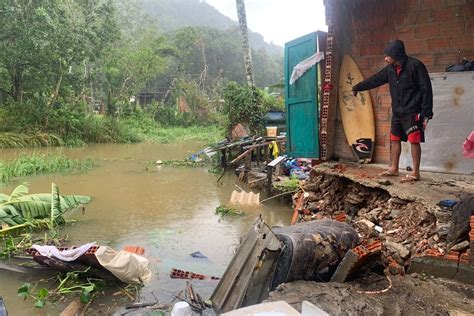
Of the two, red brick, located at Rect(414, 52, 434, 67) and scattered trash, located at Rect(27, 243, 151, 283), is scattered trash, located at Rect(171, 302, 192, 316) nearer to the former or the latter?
scattered trash, located at Rect(27, 243, 151, 283)

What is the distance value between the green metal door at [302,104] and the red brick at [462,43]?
198 cm

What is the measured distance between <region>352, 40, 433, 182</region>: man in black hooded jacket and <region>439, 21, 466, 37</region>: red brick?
1349 millimetres

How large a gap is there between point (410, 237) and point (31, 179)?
10941 mm

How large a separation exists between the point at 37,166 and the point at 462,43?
1188 centimetres

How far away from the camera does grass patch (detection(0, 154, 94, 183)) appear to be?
12.2 m

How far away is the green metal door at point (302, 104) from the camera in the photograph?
23.2 ft

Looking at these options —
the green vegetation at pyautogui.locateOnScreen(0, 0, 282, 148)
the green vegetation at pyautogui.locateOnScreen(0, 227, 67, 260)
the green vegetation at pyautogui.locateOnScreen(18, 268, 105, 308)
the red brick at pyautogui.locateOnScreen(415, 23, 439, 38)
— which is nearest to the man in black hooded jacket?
the red brick at pyautogui.locateOnScreen(415, 23, 439, 38)

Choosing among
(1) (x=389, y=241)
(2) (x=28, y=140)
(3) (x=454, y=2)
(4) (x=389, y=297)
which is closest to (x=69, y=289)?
(1) (x=389, y=241)

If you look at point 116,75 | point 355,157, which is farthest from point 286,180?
point 116,75

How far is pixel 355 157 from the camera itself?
702 centimetres

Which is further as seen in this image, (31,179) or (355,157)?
(31,179)

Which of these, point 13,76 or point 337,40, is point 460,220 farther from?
point 13,76

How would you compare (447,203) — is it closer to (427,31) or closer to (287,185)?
(427,31)

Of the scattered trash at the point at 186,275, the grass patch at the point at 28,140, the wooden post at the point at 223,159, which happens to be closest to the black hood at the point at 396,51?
the scattered trash at the point at 186,275
